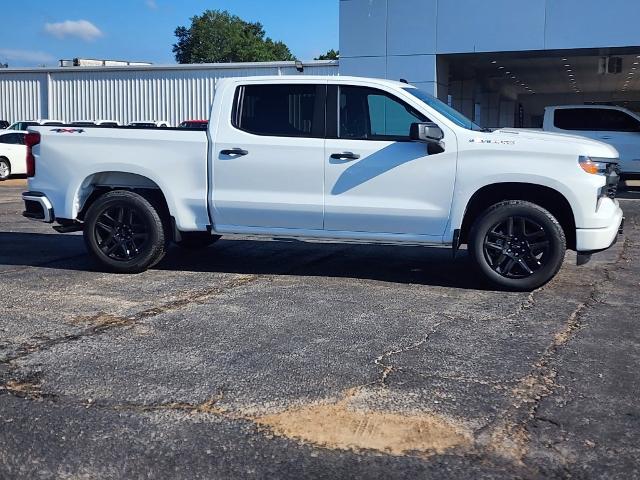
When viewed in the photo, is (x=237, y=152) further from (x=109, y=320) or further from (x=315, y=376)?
(x=315, y=376)

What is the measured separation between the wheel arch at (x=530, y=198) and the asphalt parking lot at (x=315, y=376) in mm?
622

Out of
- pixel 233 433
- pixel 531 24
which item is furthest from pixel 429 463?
pixel 531 24

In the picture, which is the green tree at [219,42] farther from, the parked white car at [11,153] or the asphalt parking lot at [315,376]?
the asphalt parking lot at [315,376]

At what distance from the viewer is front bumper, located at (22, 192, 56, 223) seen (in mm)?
7711

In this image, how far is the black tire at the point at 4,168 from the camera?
879 inches

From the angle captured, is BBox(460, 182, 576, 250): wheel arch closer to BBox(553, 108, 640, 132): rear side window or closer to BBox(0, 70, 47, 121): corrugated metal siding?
BBox(553, 108, 640, 132): rear side window

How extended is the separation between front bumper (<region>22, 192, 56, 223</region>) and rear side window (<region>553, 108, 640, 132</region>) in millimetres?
14084

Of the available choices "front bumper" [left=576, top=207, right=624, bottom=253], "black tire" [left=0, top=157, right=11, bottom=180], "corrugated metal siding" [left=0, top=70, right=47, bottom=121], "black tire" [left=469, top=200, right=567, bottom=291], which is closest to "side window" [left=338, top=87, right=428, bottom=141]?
"black tire" [left=469, top=200, right=567, bottom=291]

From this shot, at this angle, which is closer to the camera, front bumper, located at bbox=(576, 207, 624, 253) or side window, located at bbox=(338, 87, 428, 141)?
front bumper, located at bbox=(576, 207, 624, 253)

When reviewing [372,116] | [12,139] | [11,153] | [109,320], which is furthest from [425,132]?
[12,139]

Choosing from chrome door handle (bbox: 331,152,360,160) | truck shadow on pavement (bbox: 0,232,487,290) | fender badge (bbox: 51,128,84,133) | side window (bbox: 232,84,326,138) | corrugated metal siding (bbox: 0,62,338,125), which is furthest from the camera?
corrugated metal siding (bbox: 0,62,338,125)

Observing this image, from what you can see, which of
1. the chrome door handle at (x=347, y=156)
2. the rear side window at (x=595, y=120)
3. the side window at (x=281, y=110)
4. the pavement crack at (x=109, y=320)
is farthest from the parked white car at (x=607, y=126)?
the pavement crack at (x=109, y=320)

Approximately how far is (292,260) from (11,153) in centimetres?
1651

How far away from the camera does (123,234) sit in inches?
301
